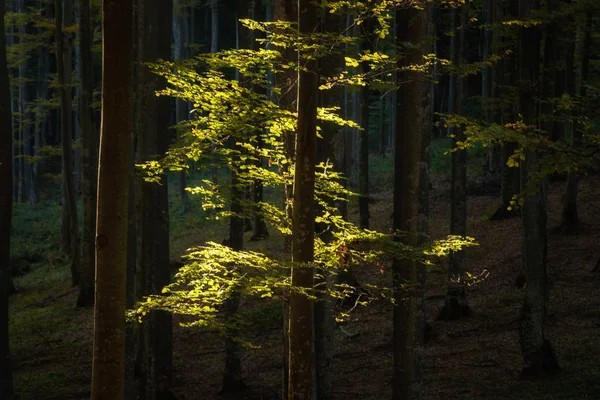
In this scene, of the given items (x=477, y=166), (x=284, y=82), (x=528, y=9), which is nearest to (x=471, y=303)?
(x=528, y=9)

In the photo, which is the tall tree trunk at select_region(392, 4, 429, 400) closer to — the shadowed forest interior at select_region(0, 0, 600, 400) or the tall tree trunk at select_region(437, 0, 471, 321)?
the shadowed forest interior at select_region(0, 0, 600, 400)

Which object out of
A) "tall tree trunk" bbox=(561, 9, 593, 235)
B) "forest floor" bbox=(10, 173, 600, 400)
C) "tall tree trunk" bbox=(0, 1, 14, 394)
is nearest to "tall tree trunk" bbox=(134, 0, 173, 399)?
"forest floor" bbox=(10, 173, 600, 400)

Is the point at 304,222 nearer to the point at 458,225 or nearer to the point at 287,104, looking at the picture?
the point at 287,104

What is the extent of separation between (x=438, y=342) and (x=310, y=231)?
8.25 meters

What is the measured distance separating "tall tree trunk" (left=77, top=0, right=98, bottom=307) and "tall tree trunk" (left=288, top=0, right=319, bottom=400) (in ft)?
41.8

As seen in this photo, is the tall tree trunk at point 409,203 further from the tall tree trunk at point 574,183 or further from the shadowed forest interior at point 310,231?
the tall tree trunk at point 574,183

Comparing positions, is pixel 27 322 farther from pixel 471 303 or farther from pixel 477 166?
pixel 477 166

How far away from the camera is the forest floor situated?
11.7 m

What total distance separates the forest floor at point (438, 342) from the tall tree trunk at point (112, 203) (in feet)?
12.0

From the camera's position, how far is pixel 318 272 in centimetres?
891

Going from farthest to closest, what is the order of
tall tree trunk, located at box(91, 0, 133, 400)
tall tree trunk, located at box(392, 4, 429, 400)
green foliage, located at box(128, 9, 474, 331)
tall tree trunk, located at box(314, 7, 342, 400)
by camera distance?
tall tree trunk, located at box(314, 7, 342, 400) → tall tree trunk, located at box(392, 4, 429, 400) → green foliage, located at box(128, 9, 474, 331) → tall tree trunk, located at box(91, 0, 133, 400)

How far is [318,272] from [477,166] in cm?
2485

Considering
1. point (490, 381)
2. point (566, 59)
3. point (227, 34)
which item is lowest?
point (490, 381)

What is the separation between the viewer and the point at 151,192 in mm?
12281
